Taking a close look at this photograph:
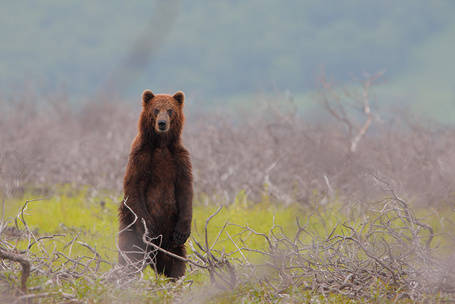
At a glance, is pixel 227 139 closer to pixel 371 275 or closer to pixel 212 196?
pixel 212 196

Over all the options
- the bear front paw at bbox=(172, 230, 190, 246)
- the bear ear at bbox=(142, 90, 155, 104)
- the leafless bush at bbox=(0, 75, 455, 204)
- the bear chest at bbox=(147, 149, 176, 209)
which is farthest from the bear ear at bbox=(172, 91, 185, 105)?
the leafless bush at bbox=(0, 75, 455, 204)

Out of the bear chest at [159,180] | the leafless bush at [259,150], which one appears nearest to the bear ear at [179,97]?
the bear chest at [159,180]

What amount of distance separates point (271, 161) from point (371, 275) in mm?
8958

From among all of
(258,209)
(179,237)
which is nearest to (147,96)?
(179,237)

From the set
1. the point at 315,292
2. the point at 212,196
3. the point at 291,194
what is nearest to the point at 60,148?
the point at 212,196

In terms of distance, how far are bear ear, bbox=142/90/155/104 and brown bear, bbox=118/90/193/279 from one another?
162 mm

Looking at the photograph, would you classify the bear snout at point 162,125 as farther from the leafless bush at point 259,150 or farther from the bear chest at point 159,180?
the leafless bush at point 259,150

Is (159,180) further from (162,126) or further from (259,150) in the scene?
(259,150)

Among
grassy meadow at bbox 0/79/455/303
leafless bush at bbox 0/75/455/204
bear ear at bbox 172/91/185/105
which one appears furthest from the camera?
leafless bush at bbox 0/75/455/204

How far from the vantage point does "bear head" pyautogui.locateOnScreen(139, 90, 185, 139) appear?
5105mm

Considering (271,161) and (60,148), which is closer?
(271,161)

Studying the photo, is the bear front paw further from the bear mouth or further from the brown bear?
the bear mouth

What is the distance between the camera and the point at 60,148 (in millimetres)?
15945

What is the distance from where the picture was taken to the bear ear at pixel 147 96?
17.8 ft
